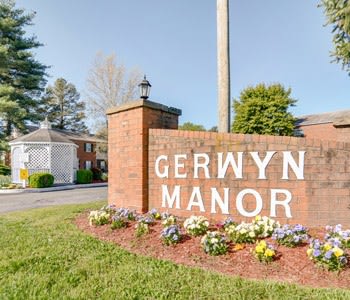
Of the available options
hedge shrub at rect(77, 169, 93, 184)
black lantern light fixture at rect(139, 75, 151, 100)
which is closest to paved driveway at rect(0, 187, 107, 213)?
black lantern light fixture at rect(139, 75, 151, 100)

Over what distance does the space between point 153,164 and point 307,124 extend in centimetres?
3138

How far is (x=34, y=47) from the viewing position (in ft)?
83.8

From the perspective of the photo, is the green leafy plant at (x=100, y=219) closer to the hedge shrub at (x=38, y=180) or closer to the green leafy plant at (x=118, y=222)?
the green leafy plant at (x=118, y=222)

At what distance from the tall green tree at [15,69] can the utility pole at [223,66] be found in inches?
847

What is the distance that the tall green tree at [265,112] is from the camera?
23031 mm

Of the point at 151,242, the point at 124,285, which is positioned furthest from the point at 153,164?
the point at 124,285

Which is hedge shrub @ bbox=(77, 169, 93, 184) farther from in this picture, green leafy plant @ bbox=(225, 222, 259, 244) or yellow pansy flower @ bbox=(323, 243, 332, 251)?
yellow pansy flower @ bbox=(323, 243, 332, 251)

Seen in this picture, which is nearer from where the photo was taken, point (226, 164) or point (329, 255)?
point (329, 255)

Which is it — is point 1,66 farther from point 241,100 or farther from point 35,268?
point 35,268

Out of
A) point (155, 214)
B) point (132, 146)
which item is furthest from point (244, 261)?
point (132, 146)

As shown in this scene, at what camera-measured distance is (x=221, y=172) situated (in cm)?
461

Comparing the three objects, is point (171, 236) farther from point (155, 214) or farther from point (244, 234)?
point (155, 214)

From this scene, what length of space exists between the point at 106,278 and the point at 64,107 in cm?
4815

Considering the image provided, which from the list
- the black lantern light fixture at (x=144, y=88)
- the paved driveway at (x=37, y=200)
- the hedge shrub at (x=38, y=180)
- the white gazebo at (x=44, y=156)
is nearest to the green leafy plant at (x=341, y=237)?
the black lantern light fixture at (x=144, y=88)
